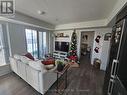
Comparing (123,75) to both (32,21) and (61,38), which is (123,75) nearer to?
(32,21)

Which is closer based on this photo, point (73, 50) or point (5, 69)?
point (5, 69)

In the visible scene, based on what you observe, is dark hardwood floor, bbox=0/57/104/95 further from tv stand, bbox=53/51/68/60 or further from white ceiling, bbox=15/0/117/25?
white ceiling, bbox=15/0/117/25

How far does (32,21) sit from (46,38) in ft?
6.66

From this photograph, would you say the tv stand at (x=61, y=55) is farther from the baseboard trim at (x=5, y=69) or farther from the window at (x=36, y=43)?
the baseboard trim at (x=5, y=69)

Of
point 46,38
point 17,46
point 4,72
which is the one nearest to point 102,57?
point 46,38

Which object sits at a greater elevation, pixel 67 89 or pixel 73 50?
pixel 73 50

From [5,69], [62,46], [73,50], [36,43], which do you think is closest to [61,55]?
[62,46]

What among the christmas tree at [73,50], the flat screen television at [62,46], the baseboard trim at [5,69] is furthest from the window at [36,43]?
the christmas tree at [73,50]

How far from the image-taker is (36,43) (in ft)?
15.1

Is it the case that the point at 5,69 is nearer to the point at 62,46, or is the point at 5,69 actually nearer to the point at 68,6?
the point at 62,46

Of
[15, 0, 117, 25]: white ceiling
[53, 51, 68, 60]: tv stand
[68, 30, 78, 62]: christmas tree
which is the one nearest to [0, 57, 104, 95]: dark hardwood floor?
[68, 30, 78, 62]: christmas tree

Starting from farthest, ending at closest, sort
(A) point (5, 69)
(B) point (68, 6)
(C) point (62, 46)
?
(C) point (62, 46) → (A) point (5, 69) → (B) point (68, 6)

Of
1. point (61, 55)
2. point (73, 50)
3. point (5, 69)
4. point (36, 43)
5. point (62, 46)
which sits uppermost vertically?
point (36, 43)

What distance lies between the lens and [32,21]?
340cm
